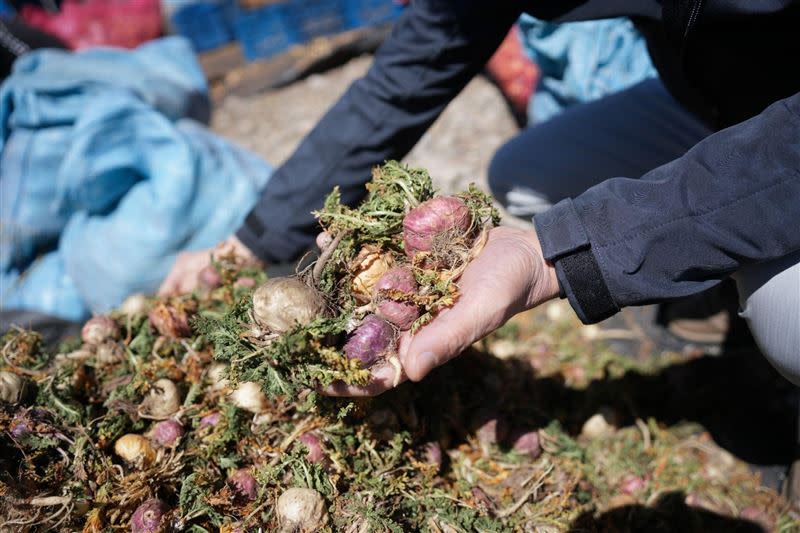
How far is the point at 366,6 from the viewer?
830cm

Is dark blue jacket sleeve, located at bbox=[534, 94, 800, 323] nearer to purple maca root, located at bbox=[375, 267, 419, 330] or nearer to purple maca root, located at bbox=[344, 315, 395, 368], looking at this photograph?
purple maca root, located at bbox=[375, 267, 419, 330]

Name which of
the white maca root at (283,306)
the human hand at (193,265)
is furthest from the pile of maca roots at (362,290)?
the human hand at (193,265)

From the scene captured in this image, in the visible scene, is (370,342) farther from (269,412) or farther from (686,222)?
(686,222)

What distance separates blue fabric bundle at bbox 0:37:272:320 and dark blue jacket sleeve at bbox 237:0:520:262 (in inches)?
51.2

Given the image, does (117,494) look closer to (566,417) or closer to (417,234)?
(417,234)

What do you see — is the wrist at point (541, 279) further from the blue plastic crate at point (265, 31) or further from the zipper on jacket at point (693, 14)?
the blue plastic crate at point (265, 31)

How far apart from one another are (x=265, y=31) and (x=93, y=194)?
489 cm

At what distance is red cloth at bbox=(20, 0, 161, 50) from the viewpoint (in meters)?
7.62

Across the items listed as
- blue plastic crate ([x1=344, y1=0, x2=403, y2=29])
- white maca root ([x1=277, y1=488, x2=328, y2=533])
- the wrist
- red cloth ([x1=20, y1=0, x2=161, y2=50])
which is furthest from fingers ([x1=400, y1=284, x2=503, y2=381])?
red cloth ([x1=20, y1=0, x2=161, y2=50])

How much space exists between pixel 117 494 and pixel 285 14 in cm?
743

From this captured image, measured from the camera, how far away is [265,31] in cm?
816

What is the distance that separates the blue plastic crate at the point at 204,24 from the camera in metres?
8.09

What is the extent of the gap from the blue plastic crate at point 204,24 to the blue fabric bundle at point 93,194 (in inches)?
158

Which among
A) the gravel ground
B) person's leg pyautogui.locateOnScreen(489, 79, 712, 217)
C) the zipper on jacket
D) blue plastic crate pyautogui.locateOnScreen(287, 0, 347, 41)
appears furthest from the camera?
blue plastic crate pyautogui.locateOnScreen(287, 0, 347, 41)
